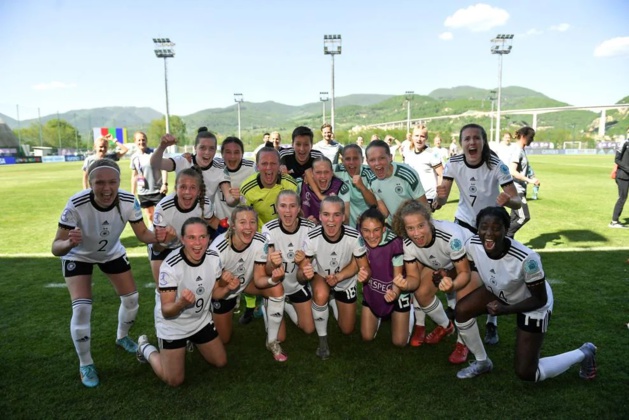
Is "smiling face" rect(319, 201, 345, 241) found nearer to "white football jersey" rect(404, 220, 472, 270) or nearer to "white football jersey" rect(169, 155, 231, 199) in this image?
"white football jersey" rect(404, 220, 472, 270)

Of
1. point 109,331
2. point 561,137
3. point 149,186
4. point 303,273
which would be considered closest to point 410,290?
point 303,273

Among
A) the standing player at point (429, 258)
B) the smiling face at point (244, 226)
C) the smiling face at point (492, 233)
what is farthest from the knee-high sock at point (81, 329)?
the smiling face at point (492, 233)

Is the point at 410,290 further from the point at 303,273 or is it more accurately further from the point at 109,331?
the point at 109,331

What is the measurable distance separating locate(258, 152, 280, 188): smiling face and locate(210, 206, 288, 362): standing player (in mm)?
745

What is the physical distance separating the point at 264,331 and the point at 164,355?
54.4 inches

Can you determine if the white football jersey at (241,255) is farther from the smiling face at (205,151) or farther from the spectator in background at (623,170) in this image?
the spectator in background at (623,170)

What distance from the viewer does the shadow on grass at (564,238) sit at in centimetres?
834

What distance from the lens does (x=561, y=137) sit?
8800 centimetres

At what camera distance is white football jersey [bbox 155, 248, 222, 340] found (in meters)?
3.57

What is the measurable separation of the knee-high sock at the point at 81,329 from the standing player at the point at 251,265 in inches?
46.7

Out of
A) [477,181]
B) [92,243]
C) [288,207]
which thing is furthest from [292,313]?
[477,181]

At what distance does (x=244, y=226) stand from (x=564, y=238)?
747cm

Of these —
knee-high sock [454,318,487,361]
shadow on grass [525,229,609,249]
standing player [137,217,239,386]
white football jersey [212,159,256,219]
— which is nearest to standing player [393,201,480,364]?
knee-high sock [454,318,487,361]

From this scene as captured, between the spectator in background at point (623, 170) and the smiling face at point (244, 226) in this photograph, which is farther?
the spectator in background at point (623, 170)
